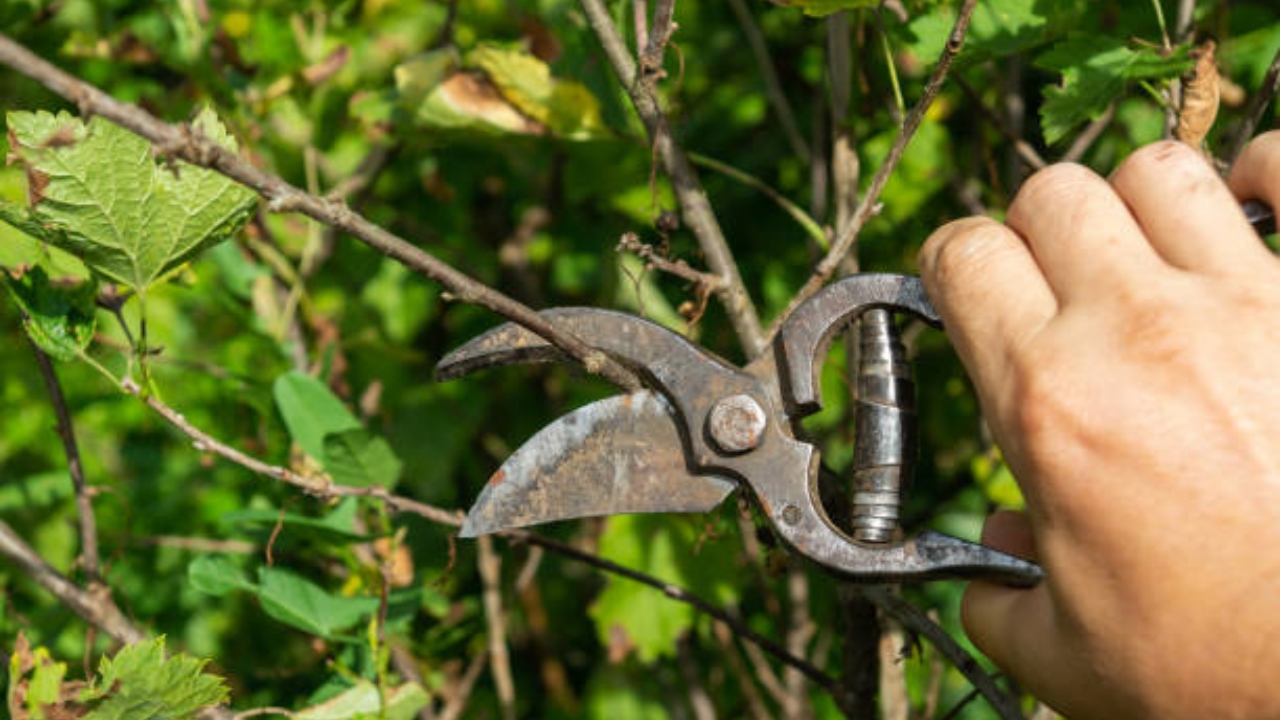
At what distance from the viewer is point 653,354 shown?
1.62 m

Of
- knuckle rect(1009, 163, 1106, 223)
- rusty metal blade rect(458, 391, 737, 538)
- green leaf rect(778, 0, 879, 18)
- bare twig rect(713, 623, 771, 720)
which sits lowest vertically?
bare twig rect(713, 623, 771, 720)

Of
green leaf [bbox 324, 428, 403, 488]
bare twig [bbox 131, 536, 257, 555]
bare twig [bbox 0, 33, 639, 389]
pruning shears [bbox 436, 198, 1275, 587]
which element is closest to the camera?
bare twig [bbox 0, 33, 639, 389]

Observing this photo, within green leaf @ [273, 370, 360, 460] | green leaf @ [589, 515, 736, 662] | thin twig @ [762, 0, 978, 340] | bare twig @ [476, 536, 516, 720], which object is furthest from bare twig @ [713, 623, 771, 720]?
thin twig @ [762, 0, 978, 340]

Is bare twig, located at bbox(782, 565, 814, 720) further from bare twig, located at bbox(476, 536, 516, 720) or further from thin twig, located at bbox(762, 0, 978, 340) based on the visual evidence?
thin twig, located at bbox(762, 0, 978, 340)

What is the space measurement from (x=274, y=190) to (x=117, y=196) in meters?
0.34

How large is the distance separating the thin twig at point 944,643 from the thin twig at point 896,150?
0.39m

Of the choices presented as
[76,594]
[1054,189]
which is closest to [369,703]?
[76,594]

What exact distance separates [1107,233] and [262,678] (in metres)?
1.95

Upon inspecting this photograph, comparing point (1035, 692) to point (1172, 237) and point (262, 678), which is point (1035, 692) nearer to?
point (1172, 237)

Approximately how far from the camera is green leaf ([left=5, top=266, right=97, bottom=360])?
1.67 meters

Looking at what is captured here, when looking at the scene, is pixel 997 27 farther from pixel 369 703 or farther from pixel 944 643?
pixel 369 703

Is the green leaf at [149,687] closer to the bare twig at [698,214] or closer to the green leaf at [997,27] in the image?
the bare twig at [698,214]

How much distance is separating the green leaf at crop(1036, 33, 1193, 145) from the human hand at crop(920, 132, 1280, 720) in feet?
1.23

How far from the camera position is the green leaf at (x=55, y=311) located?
1.67m
